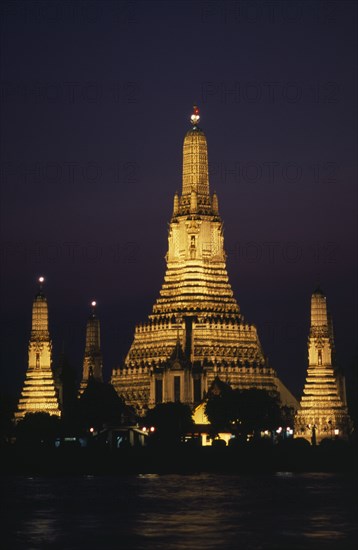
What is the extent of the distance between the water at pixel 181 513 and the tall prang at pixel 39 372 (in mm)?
33919

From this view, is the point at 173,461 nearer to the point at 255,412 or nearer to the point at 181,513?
the point at 255,412

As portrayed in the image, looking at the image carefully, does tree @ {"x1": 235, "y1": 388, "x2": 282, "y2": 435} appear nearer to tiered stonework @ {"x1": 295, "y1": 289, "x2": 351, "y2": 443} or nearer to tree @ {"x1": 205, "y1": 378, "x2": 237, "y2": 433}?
tree @ {"x1": 205, "y1": 378, "x2": 237, "y2": 433}

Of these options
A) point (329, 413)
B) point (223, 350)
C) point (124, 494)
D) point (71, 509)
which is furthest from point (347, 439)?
point (71, 509)

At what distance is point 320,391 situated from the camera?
500ft

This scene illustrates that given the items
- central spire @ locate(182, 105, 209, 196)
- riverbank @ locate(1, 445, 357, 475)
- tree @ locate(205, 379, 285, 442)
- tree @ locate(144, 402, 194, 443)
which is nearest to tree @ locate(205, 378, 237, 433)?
tree @ locate(205, 379, 285, 442)

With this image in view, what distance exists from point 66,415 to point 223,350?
45.6 feet

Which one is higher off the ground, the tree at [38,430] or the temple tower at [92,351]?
the temple tower at [92,351]

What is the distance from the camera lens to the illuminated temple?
158 m

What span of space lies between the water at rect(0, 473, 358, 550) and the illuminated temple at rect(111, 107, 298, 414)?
1408 inches

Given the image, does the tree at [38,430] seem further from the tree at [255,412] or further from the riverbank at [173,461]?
the tree at [255,412]

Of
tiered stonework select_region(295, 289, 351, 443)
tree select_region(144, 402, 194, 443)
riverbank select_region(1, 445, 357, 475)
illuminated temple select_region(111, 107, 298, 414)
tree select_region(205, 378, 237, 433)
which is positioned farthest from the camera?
illuminated temple select_region(111, 107, 298, 414)

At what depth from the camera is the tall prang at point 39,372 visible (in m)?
156

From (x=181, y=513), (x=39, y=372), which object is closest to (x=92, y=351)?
(x=39, y=372)

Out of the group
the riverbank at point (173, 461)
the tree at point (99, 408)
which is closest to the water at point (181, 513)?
the riverbank at point (173, 461)
